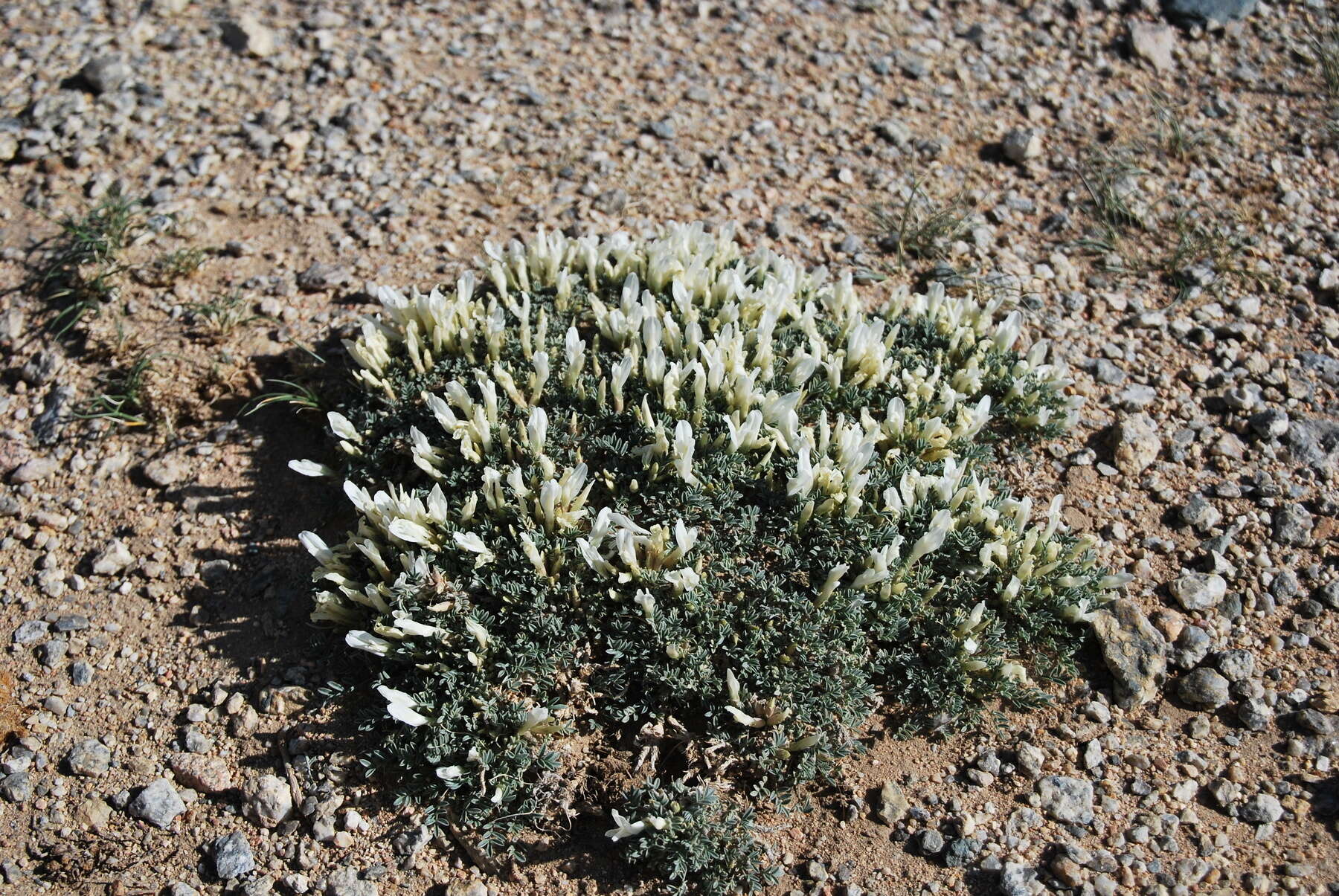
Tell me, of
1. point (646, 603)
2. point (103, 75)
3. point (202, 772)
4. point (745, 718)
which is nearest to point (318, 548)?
point (202, 772)

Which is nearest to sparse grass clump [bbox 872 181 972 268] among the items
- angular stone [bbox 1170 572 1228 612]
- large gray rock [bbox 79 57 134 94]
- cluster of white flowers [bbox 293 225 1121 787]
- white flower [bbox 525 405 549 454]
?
cluster of white flowers [bbox 293 225 1121 787]

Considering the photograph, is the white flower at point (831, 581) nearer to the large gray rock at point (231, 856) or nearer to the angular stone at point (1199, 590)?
the angular stone at point (1199, 590)

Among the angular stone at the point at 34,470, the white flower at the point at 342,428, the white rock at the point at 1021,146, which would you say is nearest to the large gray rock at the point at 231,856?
the white flower at the point at 342,428

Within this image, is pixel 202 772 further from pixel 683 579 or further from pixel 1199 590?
pixel 1199 590

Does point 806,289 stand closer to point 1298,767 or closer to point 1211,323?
point 1211,323

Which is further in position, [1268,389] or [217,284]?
[217,284]

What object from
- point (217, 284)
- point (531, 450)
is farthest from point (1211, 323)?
point (217, 284)
